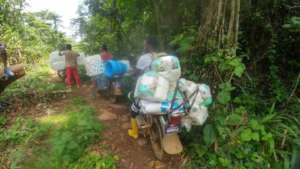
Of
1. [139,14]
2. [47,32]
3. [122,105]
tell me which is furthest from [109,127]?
[47,32]

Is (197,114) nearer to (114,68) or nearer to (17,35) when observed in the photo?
(114,68)

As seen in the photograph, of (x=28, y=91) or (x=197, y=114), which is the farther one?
(x=28, y=91)

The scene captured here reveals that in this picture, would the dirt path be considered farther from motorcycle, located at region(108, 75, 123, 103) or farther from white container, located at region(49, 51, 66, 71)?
white container, located at region(49, 51, 66, 71)

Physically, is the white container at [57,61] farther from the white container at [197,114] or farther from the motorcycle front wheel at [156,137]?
the white container at [197,114]

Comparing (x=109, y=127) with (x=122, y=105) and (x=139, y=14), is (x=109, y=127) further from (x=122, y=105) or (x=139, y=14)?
(x=139, y=14)

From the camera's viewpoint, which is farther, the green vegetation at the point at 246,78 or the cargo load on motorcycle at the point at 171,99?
the green vegetation at the point at 246,78

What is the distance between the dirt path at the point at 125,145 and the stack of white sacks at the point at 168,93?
74 cm

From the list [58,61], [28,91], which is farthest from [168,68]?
[58,61]

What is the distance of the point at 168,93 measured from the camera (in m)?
2.99

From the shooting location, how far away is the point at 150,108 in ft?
9.48

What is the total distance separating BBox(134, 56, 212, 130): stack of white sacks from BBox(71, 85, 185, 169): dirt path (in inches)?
29.1

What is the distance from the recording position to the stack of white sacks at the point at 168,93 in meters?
2.89

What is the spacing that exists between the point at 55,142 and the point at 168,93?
2.08 metres

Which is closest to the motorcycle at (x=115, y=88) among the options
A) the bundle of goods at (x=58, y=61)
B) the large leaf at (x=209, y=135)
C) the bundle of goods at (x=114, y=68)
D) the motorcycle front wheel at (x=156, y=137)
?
the bundle of goods at (x=114, y=68)
